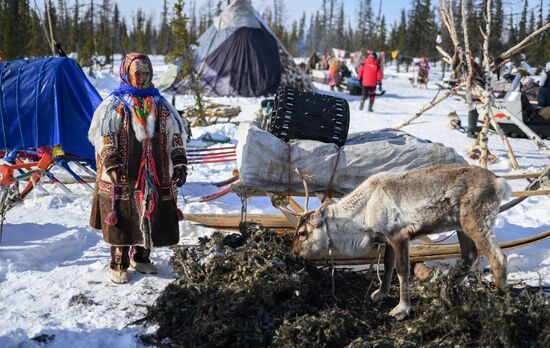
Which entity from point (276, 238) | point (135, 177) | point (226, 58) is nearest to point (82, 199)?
point (135, 177)

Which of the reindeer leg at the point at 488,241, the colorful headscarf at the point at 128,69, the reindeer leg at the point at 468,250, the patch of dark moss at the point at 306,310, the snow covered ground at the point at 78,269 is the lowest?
the snow covered ground at the point at 78,269

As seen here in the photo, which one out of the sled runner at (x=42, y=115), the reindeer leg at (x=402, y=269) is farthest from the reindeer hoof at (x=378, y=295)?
the sled runner at (x=42, y=115)

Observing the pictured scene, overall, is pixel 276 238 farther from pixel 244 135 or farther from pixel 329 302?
pixel 244 135

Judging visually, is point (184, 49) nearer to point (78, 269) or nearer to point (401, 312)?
point (78, 269)

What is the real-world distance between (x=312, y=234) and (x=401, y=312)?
750 mm

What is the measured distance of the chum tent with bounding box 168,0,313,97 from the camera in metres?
17.0

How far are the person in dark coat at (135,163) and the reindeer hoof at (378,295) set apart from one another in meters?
1.57

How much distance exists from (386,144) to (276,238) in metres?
1.22

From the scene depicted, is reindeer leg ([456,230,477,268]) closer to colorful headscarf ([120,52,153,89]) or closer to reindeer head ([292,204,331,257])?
reindeer head ([292,204,331,257])

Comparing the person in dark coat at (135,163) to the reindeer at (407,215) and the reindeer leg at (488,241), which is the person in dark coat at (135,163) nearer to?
the reindeer at (407,215)

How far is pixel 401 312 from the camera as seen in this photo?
10.5 ft

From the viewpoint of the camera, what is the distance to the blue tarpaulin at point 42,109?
5168 millimetres

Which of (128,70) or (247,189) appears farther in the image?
(247,189)

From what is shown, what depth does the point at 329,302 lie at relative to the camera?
132 inches
